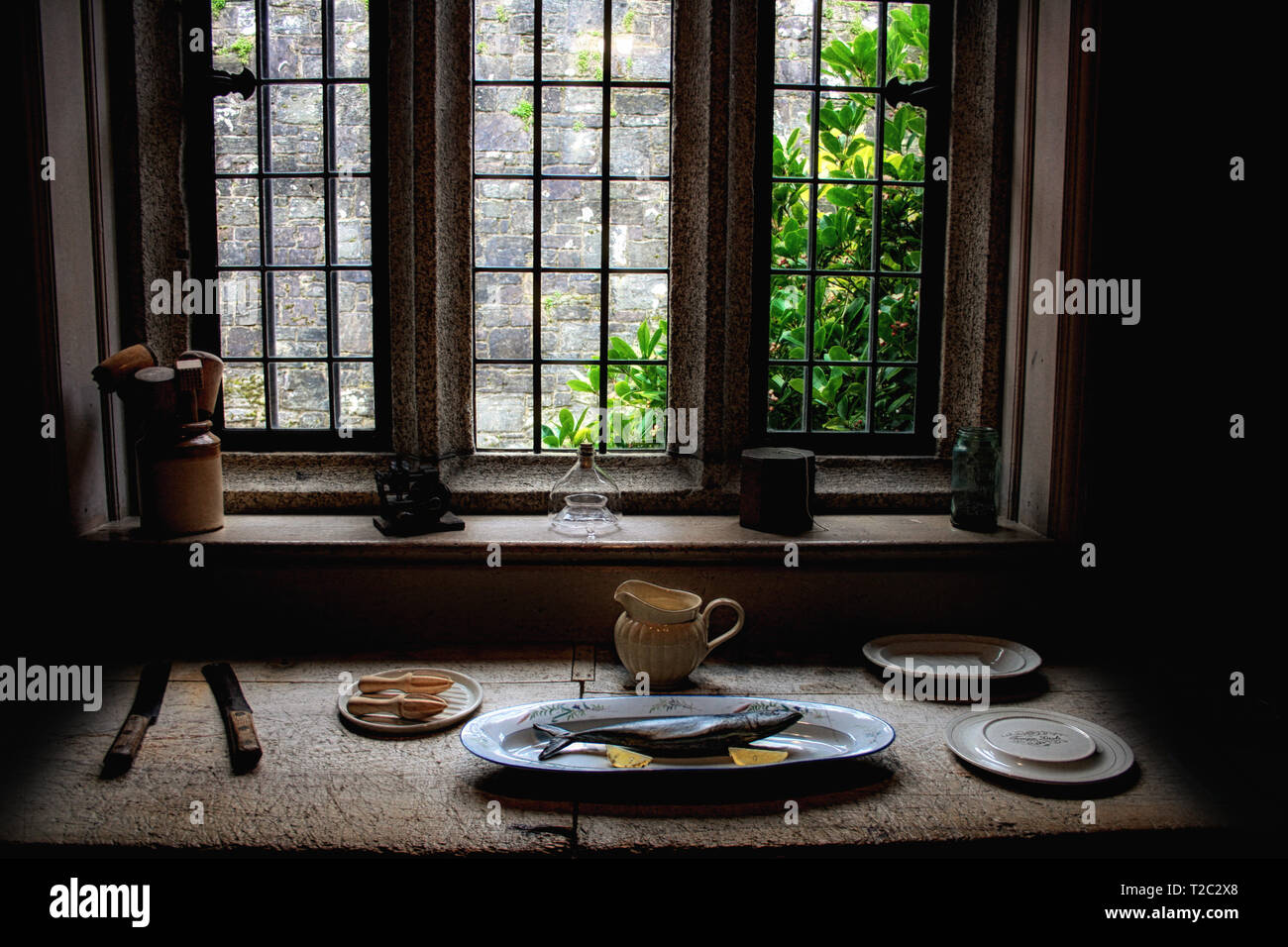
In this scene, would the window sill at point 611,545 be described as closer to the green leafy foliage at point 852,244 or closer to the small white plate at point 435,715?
the small white plate at point 435,715

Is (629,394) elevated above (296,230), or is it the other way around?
(296,230)

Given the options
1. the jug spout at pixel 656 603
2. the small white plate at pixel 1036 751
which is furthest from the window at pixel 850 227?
the small white plate at pixel 1036 751

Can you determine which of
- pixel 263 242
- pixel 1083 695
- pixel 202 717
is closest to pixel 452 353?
pixel 263 242

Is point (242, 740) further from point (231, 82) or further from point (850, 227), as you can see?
point (850, 227)

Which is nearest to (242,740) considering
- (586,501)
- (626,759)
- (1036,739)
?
(626,759)

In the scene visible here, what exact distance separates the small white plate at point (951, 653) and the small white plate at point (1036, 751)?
219 mm

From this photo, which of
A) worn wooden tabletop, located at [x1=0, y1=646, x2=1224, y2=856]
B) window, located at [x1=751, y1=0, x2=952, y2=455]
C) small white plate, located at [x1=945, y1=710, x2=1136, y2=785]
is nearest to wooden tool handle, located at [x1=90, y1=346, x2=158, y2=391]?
worn wooden tabletop, located at [x1=0, y1=646, x2=1224, y2=856]

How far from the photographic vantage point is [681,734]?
162 cm

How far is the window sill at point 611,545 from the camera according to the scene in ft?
Answer: 7.13

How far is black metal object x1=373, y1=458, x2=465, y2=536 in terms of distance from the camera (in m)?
2.25

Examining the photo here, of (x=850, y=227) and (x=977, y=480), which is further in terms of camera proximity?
(x=850, y=227)

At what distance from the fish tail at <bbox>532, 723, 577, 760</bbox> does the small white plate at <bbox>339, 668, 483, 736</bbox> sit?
197 millimetres

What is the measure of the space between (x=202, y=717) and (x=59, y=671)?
1.44 feet

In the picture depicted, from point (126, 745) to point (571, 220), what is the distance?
5.60 feet
